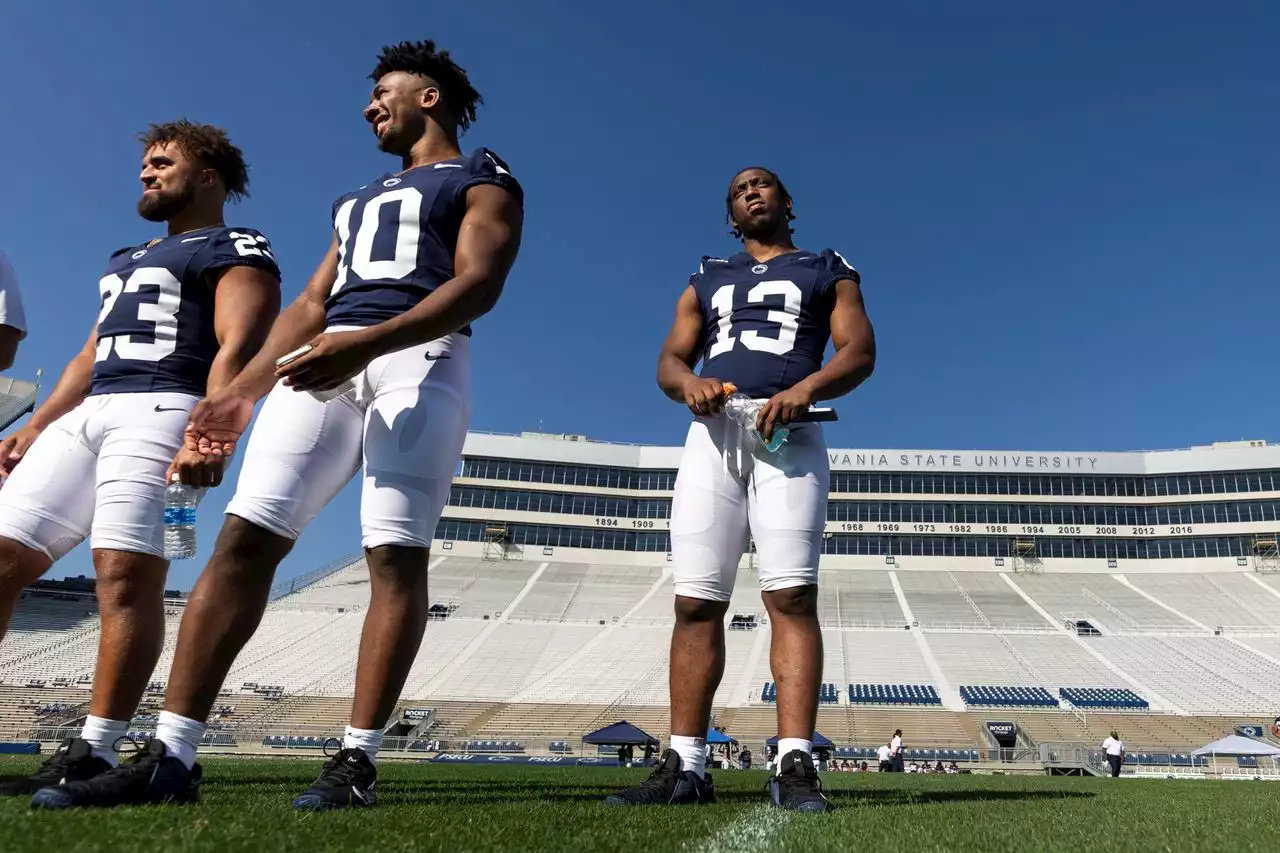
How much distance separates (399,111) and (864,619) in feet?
127

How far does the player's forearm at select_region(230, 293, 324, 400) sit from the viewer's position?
8.50 feet

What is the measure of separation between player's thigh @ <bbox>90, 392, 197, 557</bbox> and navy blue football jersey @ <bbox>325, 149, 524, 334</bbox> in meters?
0.67

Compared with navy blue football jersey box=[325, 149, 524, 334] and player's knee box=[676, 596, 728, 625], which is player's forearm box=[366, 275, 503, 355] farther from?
player's knee box=[676, 596, 728, 625]

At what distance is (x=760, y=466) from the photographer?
3207mm

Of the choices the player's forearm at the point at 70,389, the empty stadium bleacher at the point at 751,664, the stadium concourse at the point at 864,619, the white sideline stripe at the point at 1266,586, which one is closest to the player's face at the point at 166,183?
the player's forearm at the point at 70,389

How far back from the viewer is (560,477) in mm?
53438

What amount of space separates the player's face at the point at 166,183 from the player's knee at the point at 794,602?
276 centimetres

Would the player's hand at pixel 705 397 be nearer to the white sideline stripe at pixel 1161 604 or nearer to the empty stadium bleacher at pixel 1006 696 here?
the empty stadium bleacher at pixel 1006 696

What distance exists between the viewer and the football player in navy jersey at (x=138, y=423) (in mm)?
2631

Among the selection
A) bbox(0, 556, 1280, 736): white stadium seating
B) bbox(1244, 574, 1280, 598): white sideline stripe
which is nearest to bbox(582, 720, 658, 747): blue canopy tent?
bbox(0, 556, 1280, 736): white stadium seating

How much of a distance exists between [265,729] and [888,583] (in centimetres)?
3222

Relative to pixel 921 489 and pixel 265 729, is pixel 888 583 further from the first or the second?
pixel 265 729

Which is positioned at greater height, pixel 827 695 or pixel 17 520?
pixel 17 520

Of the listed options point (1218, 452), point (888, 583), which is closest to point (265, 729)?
point (888, 583)
